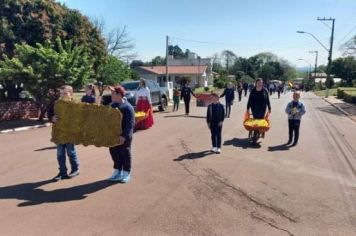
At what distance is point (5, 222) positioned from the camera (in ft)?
20.6

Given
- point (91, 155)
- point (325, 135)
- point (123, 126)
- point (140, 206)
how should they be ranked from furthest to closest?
point (325, 135)
point (91, 155)
point (123, 126)
point (140, 206)

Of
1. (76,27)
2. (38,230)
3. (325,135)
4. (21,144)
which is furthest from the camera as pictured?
(76,27)

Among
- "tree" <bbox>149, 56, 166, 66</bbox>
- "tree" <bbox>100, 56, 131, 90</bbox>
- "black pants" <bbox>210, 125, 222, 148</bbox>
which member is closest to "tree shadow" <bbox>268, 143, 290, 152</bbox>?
"black pants" <bbox>210, 125, 222, 148</bbox>

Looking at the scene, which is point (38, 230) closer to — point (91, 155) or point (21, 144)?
point (91, 155)

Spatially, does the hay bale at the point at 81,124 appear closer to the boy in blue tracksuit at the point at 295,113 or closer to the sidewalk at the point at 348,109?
the boy in blue tracksuit at the point at 295,113

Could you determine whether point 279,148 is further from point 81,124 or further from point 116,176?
point 81,124

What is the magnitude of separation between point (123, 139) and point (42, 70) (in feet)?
36.7

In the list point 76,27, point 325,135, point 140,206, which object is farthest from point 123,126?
point 76,27

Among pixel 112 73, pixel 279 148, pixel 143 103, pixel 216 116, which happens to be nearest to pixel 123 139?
pixel 216 116

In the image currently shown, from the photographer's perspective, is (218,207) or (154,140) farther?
(154,140)

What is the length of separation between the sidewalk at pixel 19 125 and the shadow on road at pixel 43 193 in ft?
29.4

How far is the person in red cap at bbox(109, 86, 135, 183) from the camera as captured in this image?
326 inches

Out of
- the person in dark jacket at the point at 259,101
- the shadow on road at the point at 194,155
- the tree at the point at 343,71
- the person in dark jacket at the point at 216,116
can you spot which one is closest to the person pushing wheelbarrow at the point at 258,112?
the person in dark jacket at the point at 259,101

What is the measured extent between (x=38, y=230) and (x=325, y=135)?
12212mm
